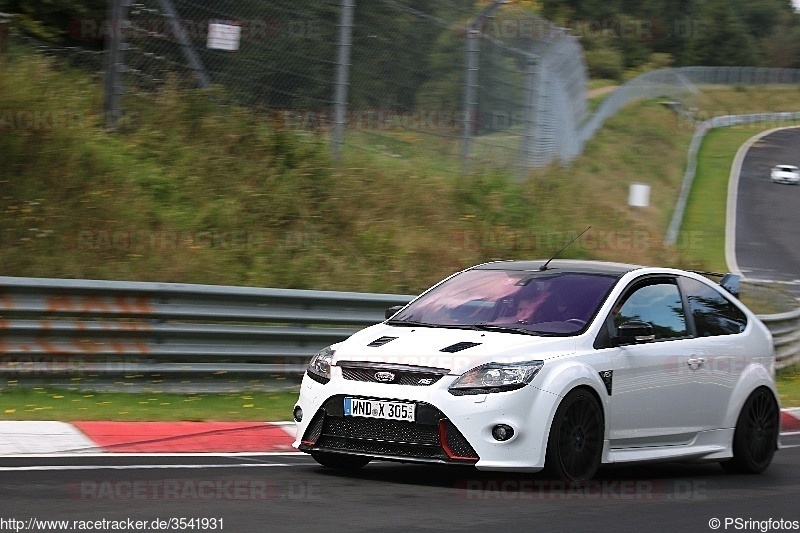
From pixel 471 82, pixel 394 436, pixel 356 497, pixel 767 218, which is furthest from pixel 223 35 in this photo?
pixel 767 218

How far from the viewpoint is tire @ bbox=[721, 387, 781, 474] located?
925cm

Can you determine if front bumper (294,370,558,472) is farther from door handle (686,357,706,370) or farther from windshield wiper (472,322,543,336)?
door handle (686,357,706,370)

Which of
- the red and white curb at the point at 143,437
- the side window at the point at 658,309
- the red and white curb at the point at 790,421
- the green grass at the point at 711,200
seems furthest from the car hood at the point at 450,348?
the green grass at the point at 711,200

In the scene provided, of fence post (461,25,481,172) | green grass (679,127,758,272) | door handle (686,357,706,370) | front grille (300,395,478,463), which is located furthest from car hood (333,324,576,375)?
green grass (679,127,758,272)

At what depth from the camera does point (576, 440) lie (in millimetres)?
7789

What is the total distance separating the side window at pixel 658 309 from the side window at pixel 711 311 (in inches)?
6.8

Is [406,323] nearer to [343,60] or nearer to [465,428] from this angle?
[465,428]

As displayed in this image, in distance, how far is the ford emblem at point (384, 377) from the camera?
7.65 m

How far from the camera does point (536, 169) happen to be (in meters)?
21.2

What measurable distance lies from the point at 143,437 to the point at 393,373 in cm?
272

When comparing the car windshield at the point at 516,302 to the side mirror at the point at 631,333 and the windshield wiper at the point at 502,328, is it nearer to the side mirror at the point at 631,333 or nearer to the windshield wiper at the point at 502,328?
the windshield wiper at the point at 502,328

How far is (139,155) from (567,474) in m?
10.1

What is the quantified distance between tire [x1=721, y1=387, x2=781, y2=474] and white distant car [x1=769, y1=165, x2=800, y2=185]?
157 ft

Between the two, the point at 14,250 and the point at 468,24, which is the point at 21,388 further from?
the point at 468,24
